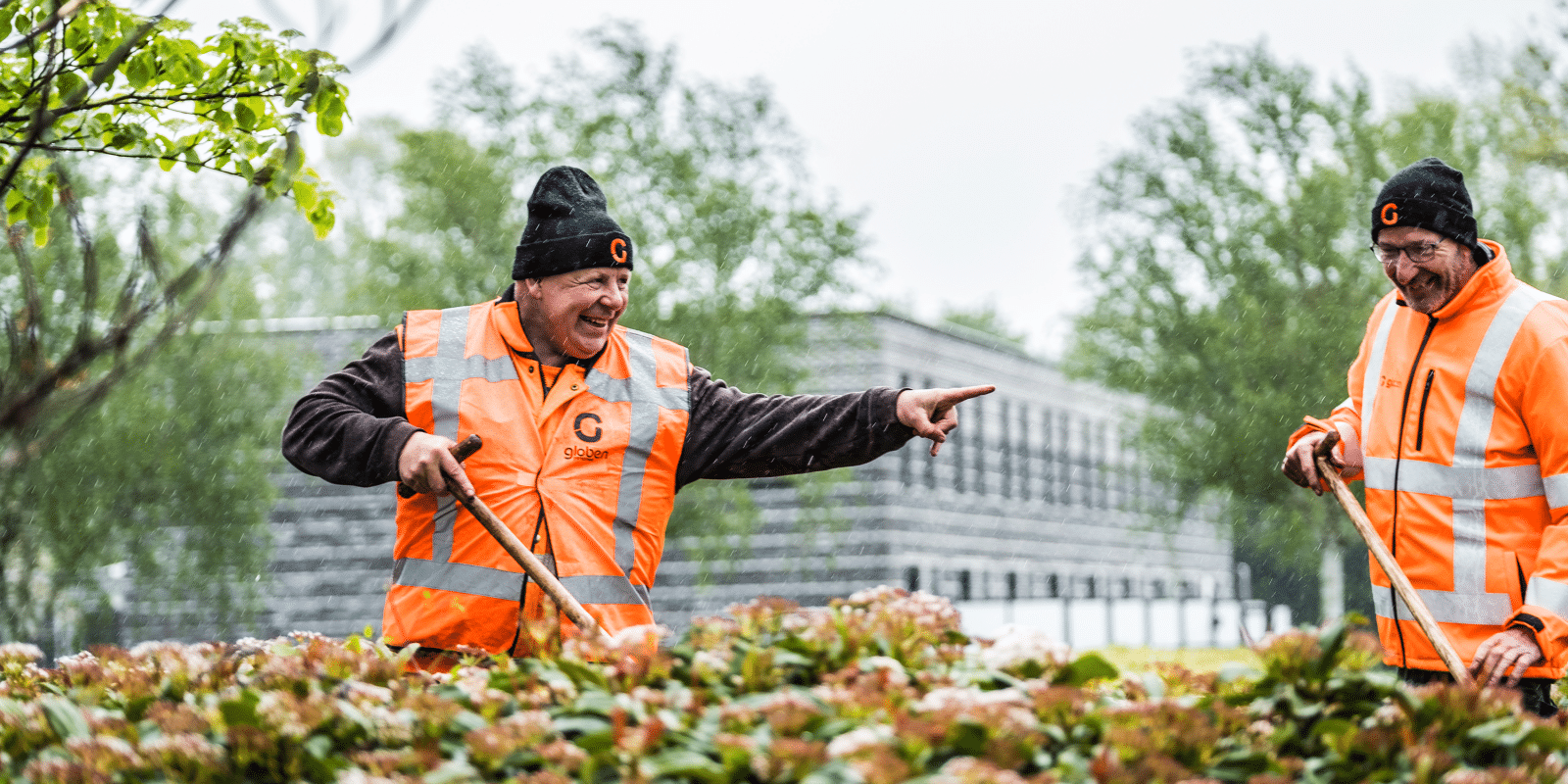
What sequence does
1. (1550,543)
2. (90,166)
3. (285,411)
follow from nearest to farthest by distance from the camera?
(1550,543), (90,166), (285,411)

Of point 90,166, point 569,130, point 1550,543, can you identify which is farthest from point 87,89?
point 90,166

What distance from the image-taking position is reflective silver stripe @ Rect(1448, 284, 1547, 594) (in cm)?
358

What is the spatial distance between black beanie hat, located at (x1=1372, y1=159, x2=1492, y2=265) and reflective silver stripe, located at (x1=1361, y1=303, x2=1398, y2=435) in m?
0.27

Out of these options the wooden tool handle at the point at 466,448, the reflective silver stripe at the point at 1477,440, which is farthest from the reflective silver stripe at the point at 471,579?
the reflective silver stripe at the point at 1477,440

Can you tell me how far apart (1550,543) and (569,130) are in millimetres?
14168

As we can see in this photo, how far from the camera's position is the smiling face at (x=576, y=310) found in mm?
3754

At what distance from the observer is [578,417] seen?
3695 mm

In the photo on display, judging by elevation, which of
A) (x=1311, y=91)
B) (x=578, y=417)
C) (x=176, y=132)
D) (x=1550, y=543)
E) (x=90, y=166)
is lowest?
(x=1550, y=543)

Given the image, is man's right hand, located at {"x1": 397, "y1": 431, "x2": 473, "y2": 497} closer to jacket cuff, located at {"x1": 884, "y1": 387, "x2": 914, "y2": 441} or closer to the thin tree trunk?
jacket cuff, located at {"x1": 884, "y1": 387, "x2": 914, "y2": 441}

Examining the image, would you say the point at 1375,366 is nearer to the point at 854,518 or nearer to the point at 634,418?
the point at 634,418

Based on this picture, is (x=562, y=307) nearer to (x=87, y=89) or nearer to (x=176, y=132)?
(x=176, y=132)

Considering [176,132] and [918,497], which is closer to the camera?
[176,132]

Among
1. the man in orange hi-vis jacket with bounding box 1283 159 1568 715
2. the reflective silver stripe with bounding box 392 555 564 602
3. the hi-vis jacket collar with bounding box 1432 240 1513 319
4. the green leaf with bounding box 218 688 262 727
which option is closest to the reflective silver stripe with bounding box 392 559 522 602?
the reflective silver stripe with bounding box 392 555 564 602

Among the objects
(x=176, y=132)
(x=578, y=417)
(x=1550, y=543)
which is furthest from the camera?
(x=176, y=132)
